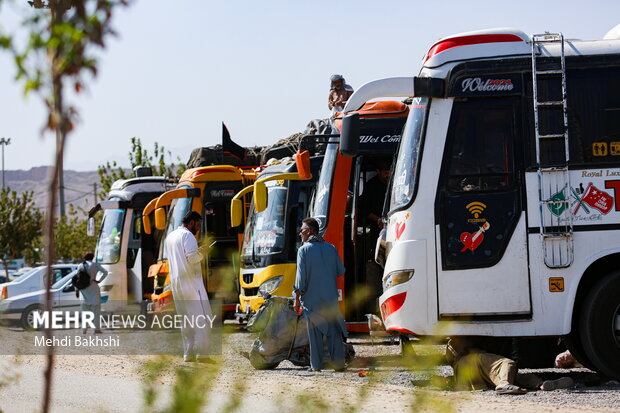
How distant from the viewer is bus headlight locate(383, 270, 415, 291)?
34.0 feet

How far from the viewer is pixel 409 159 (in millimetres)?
10766

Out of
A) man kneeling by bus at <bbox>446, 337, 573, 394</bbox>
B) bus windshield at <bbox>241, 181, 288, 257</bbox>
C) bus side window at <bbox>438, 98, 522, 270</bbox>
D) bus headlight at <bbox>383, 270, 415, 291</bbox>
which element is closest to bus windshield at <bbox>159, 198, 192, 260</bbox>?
bus windshield at <bbox>241, 181, 288, 257</bbox>

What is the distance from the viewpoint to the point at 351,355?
42.1 feet

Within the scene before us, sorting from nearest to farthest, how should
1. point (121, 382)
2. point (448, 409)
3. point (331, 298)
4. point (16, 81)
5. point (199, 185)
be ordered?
1. point (16, 81)
2. point (448, 409)
3. point (121, 382)
4. point (331, 298)
5. point (199, 185)

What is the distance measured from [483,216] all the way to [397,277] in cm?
105

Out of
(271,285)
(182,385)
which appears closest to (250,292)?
(271,285)

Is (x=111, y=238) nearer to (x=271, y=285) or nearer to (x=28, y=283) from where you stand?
(x=28, y=283)

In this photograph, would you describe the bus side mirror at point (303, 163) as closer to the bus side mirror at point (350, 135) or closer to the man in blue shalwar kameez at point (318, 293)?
the man in blue shalwar kameez at point (318, 293)

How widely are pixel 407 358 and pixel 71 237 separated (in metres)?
71.4

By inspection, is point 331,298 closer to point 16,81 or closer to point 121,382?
point 121,382

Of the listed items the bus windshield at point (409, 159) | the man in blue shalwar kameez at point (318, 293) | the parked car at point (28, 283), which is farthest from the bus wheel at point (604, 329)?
the parked car at point (28, 283)

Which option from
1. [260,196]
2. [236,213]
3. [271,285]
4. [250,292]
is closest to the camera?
[271,285]

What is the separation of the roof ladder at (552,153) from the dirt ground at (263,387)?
4.69 ft

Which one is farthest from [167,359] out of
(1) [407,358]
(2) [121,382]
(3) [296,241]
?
(3) [296,241]
